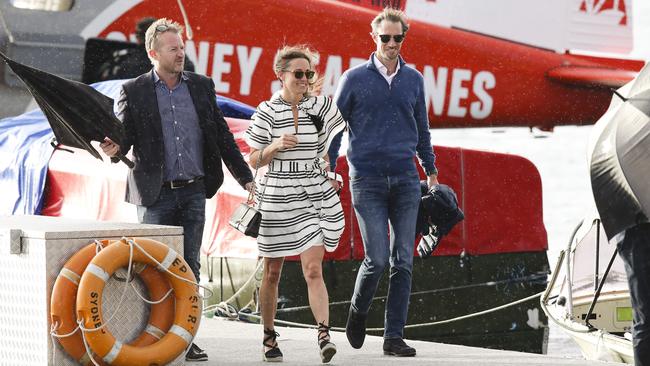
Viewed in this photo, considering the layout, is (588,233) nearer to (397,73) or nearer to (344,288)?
(344,288)

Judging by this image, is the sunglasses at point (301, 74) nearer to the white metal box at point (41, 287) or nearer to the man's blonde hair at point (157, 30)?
the man's blonde hair at point (157, 30)

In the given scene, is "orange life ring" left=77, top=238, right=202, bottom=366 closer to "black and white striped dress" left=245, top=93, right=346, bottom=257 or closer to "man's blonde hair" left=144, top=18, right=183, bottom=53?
"black and white striped dress" left=245, top=93, right=346, bottom=257

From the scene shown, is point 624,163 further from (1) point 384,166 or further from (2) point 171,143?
(2) point 171,143

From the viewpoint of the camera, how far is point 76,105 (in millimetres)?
6363

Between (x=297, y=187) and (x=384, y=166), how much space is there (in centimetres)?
55

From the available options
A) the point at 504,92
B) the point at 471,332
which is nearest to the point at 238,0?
the point at 504,92

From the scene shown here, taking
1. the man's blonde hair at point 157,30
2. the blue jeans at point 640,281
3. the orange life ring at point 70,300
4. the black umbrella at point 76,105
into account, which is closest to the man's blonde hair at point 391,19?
the man's blonde hair at point 157,30

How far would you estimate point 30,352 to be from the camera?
5754mm

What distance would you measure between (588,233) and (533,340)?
4.10ft

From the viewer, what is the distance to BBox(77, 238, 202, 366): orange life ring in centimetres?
559

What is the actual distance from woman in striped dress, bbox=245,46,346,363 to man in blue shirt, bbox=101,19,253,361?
301 millimetres

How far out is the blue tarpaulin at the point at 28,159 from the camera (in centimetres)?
1123

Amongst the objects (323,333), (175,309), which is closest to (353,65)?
(323,333)

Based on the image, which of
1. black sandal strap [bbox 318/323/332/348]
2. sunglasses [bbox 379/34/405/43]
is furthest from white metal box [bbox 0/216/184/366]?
sunglasses [bbox 379/34/405/43]
